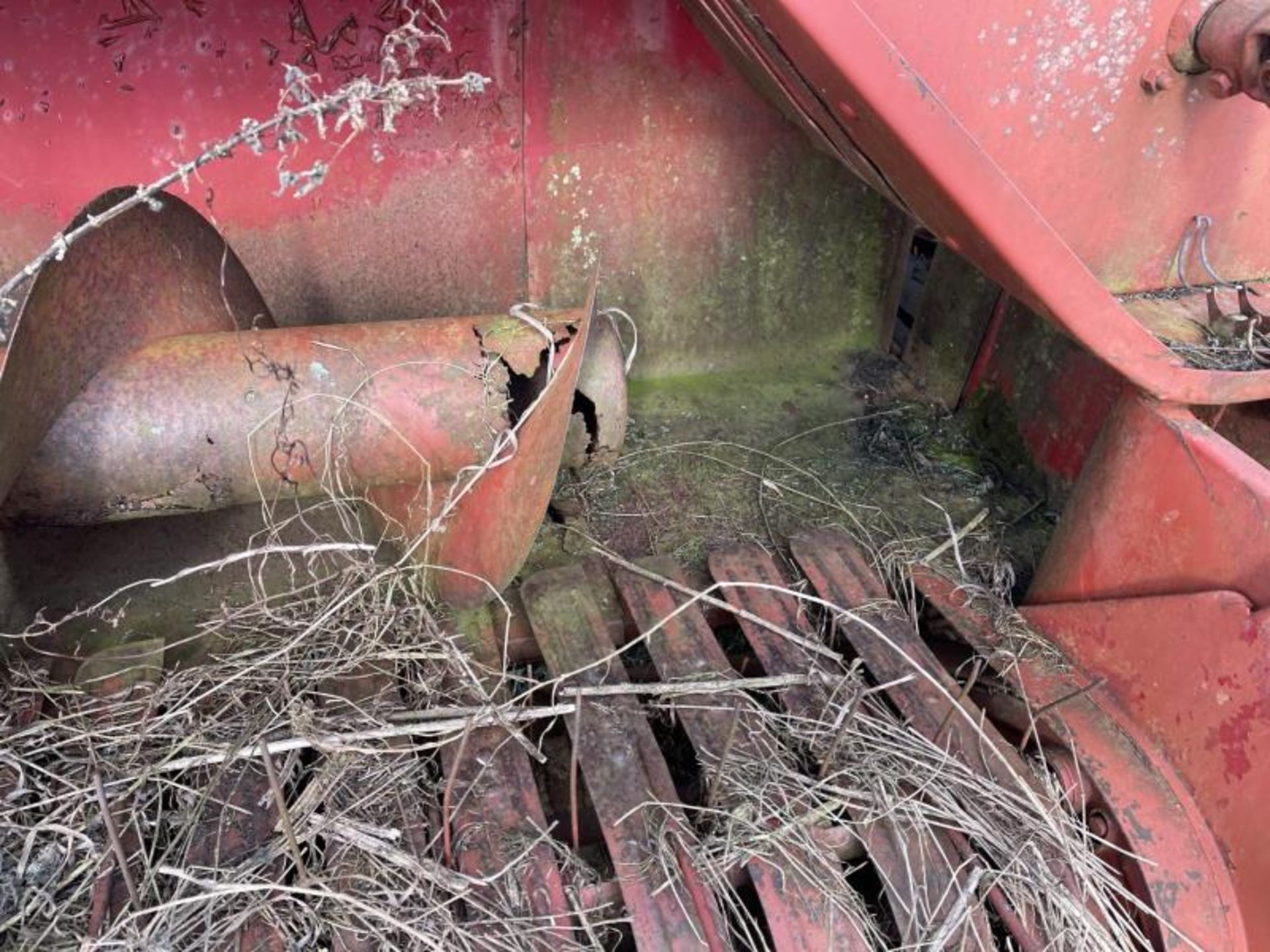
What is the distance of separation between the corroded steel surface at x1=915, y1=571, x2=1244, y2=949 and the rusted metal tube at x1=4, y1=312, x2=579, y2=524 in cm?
122

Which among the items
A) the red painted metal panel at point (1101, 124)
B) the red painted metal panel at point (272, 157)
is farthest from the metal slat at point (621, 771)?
the red painted metal panel at point (1101, 124)

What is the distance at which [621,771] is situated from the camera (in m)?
1.66

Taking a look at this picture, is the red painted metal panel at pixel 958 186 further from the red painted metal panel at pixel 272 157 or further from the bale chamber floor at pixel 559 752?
the red painted metal panel at pixel 272 157

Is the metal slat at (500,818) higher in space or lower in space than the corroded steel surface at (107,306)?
lower

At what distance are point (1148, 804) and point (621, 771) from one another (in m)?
0.95

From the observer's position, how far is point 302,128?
2285 mm

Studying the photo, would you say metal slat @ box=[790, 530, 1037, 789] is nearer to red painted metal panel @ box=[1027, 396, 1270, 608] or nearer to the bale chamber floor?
the bale chamber floor

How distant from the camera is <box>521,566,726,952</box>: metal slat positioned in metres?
1.44

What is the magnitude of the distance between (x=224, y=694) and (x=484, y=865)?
0.63m

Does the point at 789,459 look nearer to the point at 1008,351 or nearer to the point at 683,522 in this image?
the point at 683,522

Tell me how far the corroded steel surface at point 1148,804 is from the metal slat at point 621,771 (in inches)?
30.3

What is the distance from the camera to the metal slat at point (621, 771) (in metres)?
1.44

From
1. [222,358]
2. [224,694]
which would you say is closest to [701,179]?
[222,358]

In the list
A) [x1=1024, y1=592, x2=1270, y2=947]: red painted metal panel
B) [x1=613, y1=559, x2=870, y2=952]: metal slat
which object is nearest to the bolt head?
[x1=1024, y1=592, x2=1270, y2=947]: red painted metal panel
